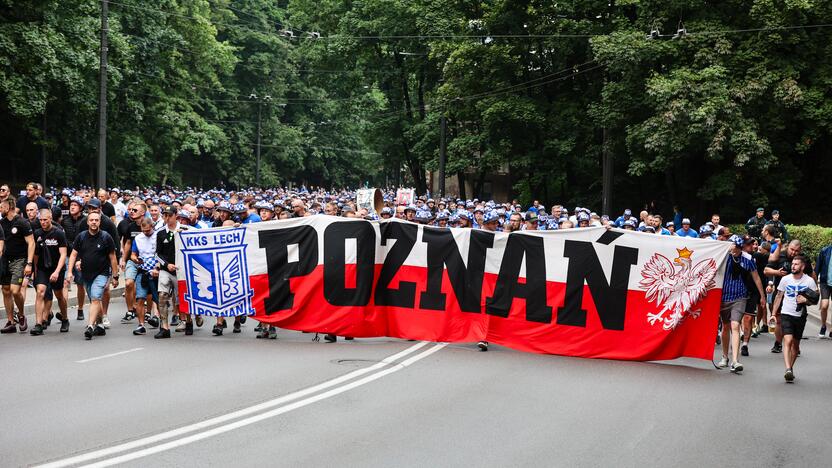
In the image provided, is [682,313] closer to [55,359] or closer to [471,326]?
[471,326]

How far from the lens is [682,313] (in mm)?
12047

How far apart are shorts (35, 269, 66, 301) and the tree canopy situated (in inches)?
838

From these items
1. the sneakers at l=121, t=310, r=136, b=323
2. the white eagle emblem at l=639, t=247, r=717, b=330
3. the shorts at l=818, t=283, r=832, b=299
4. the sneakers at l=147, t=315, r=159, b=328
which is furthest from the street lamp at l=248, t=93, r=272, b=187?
the white eagle emblem at l=639, t=247, r=717, b=330

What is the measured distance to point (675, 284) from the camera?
1227 centimetres

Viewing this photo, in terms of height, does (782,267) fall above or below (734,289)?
above

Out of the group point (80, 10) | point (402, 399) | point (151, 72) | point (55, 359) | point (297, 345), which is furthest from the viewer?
point (151, 72)

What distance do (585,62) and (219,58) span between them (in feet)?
88.8

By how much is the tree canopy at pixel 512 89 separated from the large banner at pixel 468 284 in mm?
17868

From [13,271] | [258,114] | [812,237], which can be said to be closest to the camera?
[13,271]

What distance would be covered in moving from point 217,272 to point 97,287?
5.71ft

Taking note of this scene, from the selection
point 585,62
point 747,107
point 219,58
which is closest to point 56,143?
point 219,58

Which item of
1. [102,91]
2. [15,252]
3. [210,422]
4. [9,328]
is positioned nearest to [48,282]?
[15,252]

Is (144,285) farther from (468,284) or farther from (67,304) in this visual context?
(468,284)

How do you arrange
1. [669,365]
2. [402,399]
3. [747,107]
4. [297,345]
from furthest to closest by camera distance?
[747,107] < [297,345] < [669,365] < [402,399]
